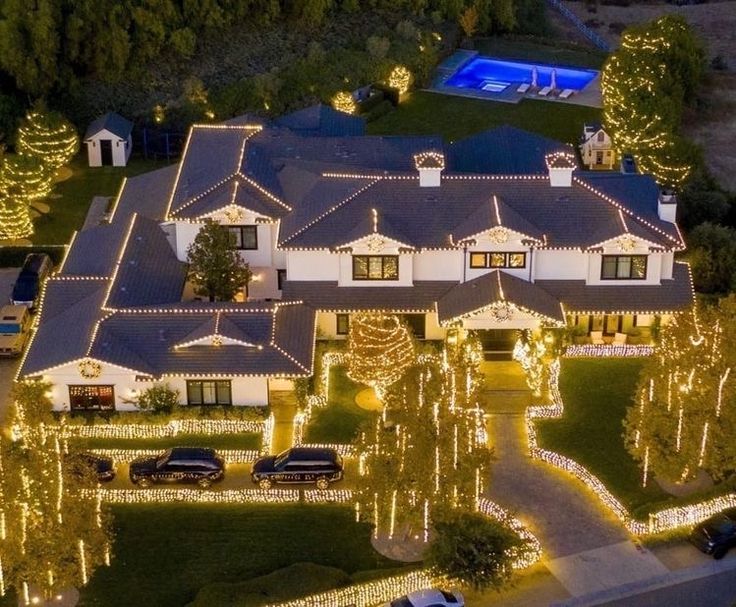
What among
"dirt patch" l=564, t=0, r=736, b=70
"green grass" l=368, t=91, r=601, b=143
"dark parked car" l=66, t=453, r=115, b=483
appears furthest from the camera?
"dirt patch" l=564, t=0, r=736, b=70

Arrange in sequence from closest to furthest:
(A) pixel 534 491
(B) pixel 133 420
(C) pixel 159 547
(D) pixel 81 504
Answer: (D) pixel 81 504 → (C) pixel 159 547 → (A) pixel 534 491 → (B) pixel 133 420

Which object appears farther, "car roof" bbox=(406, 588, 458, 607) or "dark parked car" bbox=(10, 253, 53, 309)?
"dark parked car" bbox=(10, 253, 53, 309)

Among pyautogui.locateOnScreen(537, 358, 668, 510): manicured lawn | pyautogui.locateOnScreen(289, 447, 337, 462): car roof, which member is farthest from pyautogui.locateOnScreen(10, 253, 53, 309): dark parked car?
pyautogui.locateOnScreen(537, 358, 668, 510): manicured lawn

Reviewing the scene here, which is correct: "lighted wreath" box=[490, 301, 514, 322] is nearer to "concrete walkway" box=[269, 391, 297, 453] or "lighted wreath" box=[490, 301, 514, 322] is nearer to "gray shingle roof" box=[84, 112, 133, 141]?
"concrete walkway" box=[269, 391, 297, 453]

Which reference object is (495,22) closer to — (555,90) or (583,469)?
(555,90)

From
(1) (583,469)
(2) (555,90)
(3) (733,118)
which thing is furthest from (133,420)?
(3) (733,118)

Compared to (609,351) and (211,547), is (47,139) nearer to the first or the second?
(609,351)

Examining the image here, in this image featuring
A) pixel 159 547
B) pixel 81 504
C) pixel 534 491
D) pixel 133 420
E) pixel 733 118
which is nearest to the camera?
pixel 81 504
